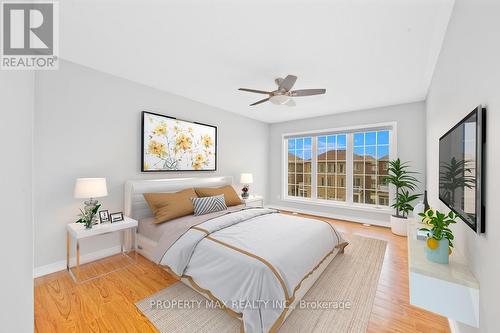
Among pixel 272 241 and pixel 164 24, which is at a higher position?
pixel 164 24

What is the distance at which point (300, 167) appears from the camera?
5652 mm

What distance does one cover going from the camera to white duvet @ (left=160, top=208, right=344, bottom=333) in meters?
1.53

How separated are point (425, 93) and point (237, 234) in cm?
397

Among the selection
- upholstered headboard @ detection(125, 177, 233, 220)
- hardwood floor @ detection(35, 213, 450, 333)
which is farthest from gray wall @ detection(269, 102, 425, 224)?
upholstered headboard @ detection(125, 177, 233, 220)

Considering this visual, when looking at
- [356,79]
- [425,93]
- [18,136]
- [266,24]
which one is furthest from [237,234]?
[425,93]

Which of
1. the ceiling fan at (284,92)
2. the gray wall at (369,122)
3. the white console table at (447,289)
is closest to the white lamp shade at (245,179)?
the gray wall at (369,122)

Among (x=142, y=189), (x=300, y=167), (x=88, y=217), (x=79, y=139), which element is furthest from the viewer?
(x=300, y=167)

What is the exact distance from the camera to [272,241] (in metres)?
2.02

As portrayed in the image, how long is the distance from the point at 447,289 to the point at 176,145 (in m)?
3.61

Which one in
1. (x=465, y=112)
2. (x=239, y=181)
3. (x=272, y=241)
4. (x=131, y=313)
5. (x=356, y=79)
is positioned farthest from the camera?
(x=239, y=181)

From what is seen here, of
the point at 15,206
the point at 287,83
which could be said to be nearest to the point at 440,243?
the point at 287,83

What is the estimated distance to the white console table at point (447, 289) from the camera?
117 centimetres

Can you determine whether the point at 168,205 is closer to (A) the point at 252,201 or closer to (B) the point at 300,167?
(A) the point at 252,201

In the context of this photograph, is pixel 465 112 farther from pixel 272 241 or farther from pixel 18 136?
pixel 18 136
